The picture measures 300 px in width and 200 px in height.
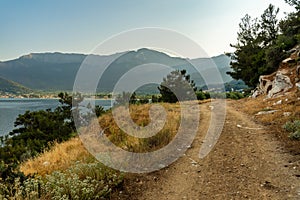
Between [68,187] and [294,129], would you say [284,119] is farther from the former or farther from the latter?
[68,187]

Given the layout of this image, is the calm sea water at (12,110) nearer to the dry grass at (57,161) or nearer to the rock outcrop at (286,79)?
the rock outcrop at (286,79)

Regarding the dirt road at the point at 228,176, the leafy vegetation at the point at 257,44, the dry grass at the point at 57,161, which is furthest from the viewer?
the leafy vegetation at the point at 257,44

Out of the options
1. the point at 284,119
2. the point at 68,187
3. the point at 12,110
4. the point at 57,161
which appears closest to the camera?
the point at 68,187

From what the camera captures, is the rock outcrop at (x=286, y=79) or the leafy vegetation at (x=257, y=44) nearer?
the rock outcrop at (x=286, y=79)

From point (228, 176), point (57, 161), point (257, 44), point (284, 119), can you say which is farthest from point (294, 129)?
point (257, 44)

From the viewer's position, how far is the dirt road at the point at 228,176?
5.01m

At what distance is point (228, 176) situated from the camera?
579cm

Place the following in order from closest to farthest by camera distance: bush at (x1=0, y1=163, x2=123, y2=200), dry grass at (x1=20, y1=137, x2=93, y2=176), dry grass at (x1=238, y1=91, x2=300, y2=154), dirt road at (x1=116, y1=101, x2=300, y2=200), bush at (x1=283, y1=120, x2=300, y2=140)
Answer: bush at (x1=0, y1=163, x2=123, y2=200) < dirt road at (x1=116, y1=101, x2=300, y2=200) < dry grass at (x1=20, y1=137, x2=93, y2=176) < dry grass at (x1=238, y1=91, x2=300, y2=154) < bush at (x1=283, y1=120, x2=300, y2=140)

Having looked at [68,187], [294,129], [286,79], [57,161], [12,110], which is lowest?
[12,110]

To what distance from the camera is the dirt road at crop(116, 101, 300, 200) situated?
16.4 ft


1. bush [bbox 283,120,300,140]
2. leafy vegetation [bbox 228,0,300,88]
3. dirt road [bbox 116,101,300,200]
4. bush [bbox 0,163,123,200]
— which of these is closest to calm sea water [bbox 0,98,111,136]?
leafy vegetation [bbox 228,0,300,88]

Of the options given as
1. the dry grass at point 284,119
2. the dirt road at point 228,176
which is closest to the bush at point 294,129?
the dry grass at point 284,119

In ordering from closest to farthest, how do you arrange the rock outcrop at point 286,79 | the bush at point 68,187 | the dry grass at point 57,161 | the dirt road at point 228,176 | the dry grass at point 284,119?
1. the bush at point 68,187
2. the dirt road at point 228,176
3. the dry grass at point 57,161
4. the dry grass at point 284,119
5. the rock outcrop at point 286,79

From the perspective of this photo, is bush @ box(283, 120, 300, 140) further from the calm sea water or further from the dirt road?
the calm sea water
